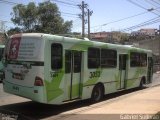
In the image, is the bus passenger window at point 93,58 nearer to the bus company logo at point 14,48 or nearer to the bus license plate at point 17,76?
the bus company logo at point 14,48

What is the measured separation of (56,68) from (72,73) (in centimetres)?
112

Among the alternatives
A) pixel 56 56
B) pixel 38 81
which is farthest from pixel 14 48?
pixel 38 81

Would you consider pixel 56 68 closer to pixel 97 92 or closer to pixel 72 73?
pixel 72 73

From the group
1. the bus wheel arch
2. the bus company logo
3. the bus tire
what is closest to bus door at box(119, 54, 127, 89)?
the bus wheel arch

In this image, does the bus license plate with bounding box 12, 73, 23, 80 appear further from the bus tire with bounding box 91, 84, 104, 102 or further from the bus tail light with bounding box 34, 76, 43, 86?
the bus tire with bounding box 91, 84, 104, 102

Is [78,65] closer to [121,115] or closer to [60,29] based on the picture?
[121,115]

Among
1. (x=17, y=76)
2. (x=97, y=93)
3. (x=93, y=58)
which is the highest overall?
(x=93, y=58)

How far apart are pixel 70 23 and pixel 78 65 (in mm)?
38829

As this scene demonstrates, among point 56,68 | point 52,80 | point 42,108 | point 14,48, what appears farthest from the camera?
point 42,108

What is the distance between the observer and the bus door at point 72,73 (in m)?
12.7

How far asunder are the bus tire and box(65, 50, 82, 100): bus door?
1.58 metres

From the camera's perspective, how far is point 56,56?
12.1 metres
